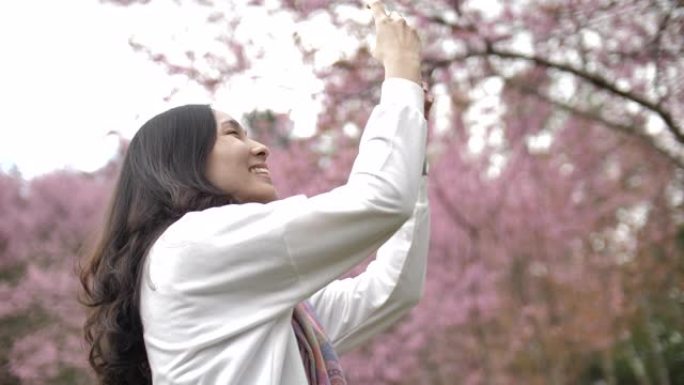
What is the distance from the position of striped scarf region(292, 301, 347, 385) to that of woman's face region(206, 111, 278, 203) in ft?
0.66

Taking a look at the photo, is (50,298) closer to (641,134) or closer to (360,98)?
(360,98)

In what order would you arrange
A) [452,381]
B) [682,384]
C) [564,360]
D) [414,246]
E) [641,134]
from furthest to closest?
1. [682,384]
2. [452,381]
3. [564,360]
4. [641,134]
5. [414,246]

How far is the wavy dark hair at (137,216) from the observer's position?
60.2 inches

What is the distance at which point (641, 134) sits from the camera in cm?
459

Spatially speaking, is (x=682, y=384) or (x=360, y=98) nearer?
(x=360, y=98)

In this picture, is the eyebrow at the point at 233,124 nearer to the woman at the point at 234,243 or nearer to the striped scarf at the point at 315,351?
the woman at the point at 234,243

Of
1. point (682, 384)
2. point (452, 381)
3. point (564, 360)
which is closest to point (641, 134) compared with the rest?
point (564, 360)

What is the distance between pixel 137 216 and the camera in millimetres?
1550

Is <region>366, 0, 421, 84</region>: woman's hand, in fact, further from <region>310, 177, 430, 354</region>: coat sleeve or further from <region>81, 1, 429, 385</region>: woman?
<region>310, 177, 430, 354</region>: coat sleeve

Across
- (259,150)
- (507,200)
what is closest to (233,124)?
(259,150)

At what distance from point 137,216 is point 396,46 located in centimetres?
49

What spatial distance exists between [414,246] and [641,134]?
3.22m

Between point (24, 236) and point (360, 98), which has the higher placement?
point (360, 98)

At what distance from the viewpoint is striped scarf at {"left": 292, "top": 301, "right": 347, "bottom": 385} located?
1489 millimetres
